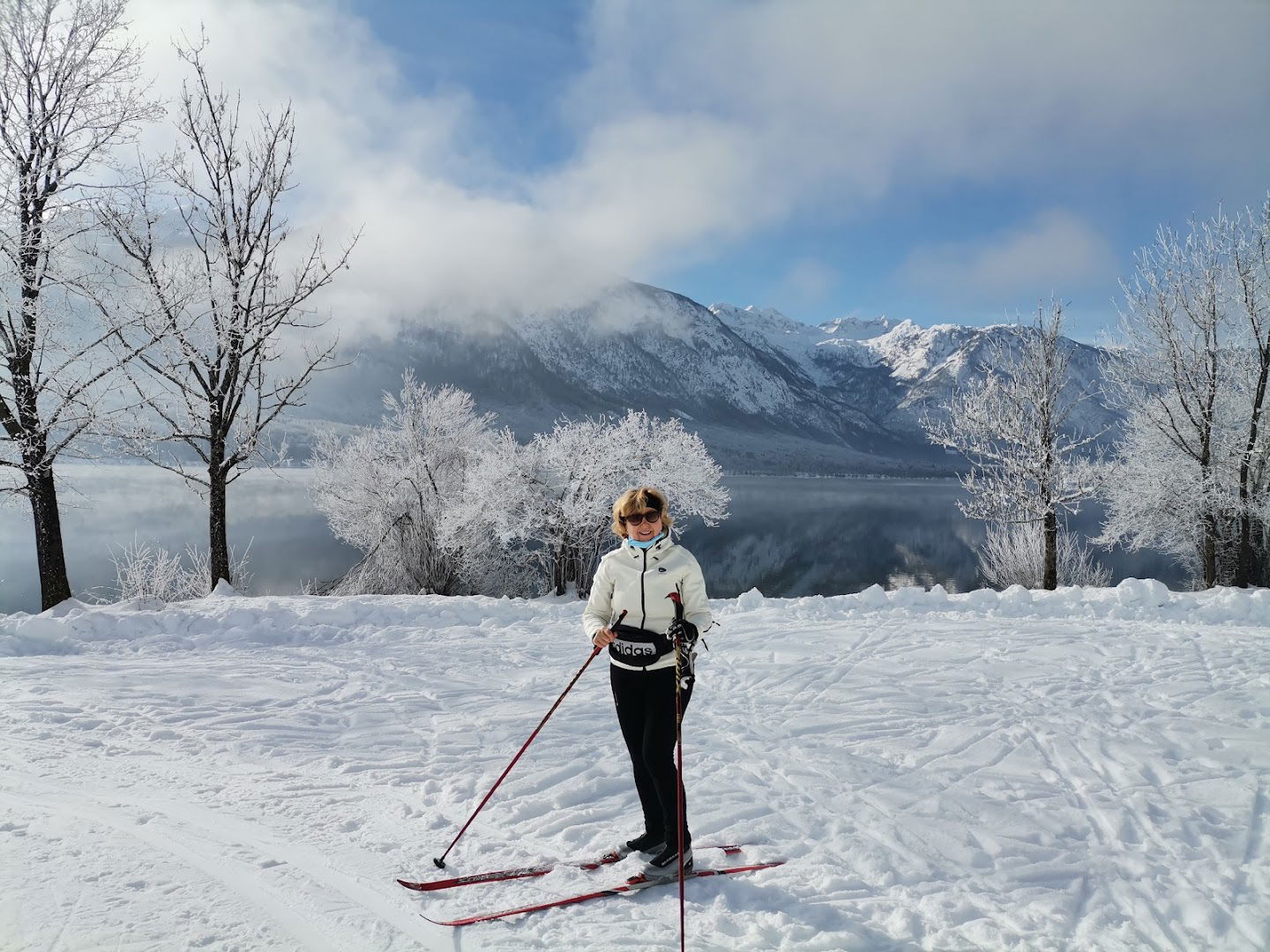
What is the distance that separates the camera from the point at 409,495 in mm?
29984

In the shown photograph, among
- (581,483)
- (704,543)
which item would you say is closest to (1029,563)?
(581,483)

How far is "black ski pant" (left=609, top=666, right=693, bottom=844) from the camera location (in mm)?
3758

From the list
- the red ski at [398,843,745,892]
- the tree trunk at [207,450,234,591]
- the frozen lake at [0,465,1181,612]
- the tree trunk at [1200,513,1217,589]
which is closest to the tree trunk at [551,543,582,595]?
the frozen lake at [0,465,1181,612]

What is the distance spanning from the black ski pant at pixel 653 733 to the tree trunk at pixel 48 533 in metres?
11.6

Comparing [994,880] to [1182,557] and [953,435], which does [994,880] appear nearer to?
[953,435]

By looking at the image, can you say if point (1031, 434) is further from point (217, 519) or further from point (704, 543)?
point (704, 543)

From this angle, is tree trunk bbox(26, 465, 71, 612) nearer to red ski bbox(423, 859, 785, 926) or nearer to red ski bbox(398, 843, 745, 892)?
red ski bbox(398, 843, 745, 892)

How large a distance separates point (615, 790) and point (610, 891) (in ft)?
4.39

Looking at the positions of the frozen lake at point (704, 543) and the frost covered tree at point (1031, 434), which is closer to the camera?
the frost covered tree at point (1031, 434)

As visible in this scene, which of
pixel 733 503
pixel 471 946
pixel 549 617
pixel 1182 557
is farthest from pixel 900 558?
pixel 471 946

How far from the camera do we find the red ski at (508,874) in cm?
357

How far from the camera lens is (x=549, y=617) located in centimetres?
1135

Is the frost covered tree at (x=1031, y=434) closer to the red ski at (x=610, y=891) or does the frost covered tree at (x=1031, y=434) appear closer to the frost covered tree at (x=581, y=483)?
the frost covered tree at (x=581, y=483)

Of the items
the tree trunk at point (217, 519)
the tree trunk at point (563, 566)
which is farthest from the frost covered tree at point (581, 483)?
the tree trunk at point (217, 519)
